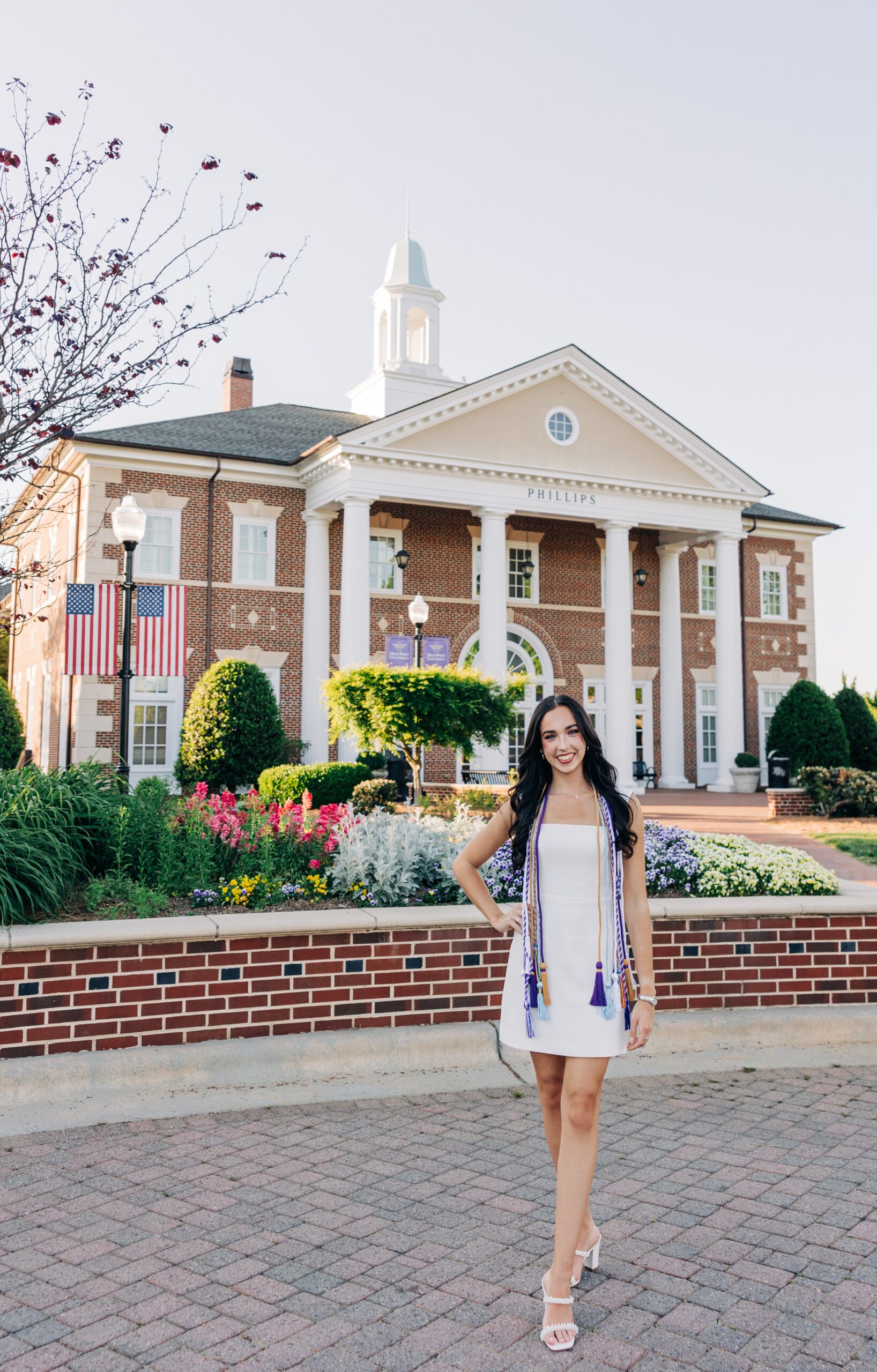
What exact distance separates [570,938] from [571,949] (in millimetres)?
33

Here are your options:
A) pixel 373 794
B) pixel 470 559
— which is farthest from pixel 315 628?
pixel 373 794

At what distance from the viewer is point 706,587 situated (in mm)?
30562

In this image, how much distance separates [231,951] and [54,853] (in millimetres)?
1515

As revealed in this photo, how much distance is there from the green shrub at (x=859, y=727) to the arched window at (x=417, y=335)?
15.9 m

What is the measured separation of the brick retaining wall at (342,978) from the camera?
215 inches

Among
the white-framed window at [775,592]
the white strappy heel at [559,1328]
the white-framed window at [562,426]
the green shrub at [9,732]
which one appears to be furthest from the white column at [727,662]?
the white strappy heel at [559,1328]

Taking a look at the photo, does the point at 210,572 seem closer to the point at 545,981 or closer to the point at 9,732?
the point at 9,732

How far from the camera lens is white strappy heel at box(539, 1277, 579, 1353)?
3.17 metres

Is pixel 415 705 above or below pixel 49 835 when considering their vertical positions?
above

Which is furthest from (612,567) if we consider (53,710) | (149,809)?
(149,809)

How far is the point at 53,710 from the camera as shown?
84.0ft

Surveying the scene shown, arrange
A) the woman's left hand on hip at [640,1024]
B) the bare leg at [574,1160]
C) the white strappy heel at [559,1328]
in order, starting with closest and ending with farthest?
the white strappy heel at [559,1328]
the bare leg at [574,1160]
the woman's left hand on hip at [640,1024]

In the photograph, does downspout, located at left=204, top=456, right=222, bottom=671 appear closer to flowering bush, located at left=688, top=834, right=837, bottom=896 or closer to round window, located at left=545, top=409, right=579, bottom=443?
round window, located at left=545, top=409, right=579, bottom=443

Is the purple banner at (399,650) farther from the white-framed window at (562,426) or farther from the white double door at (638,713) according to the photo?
the white-framed window at (562,426)
